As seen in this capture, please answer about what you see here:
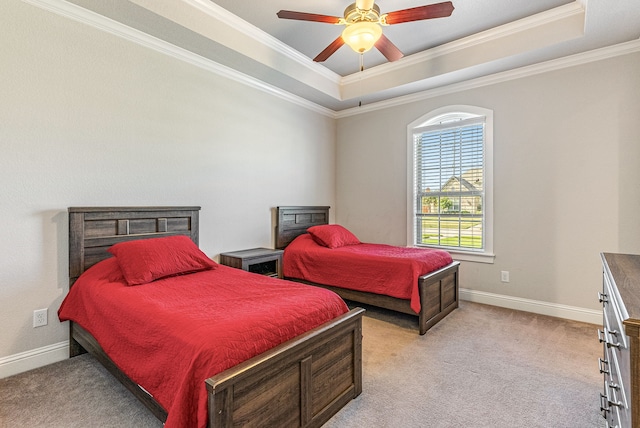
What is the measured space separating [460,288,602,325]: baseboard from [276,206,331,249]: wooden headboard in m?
2.26

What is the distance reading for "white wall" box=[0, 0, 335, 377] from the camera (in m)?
2.26

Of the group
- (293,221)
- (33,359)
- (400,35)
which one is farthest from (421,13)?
(33,359)

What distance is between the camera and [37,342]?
236cm

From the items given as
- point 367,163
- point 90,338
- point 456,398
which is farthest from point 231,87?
point 456,398

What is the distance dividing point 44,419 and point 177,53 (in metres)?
3.06

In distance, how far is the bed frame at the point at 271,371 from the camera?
1309mm

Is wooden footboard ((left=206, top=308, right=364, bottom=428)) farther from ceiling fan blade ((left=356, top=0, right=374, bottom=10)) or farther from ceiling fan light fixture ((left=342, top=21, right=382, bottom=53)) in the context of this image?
ceiling fan blade ((left=356, top=0, right=374, bottom=10))

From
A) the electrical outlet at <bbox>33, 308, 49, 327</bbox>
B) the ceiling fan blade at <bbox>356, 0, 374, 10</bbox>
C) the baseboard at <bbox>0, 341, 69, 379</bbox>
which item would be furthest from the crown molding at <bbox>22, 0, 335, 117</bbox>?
the baseboard at <bbox>0, 341, 69, 379</bbox>

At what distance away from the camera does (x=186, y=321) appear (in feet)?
5.09

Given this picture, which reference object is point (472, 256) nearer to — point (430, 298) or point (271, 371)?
point (430, 298)

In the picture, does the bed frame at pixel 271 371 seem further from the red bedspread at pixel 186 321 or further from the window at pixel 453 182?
the window at pixel 453 182

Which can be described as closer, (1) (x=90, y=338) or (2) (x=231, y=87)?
(1) (x=90, y=338)

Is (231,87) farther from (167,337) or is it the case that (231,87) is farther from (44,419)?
(44,419)

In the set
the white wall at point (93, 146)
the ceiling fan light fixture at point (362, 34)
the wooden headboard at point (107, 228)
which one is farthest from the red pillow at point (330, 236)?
the ceiling fan light fixture at point (362, 34)
